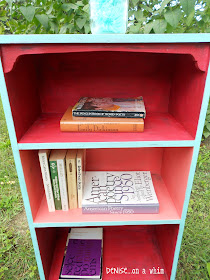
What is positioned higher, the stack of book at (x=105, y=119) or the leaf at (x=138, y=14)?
the leaf at (x=138, y=14)

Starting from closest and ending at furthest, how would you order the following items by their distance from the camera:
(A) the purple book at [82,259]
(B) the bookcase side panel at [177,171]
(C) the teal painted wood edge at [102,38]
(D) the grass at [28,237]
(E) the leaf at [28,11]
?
(C) the teal painted wood edge at [102,38]
(E) the leaf at [28,11]
(B) the bookcase side panel at [177,171]
(A) the purple book at [82,259]
(D) the grass at [28,237]

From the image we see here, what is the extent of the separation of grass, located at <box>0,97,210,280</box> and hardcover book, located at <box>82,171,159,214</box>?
66 centimetres

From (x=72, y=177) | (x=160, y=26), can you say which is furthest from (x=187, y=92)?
(x=72, y=177)

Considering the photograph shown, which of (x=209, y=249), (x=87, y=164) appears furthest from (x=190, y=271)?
(x=87, y=164)

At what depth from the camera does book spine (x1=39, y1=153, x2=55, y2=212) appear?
3.18 feet

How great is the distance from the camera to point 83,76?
3.69 feet

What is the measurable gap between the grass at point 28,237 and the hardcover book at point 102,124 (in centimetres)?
106

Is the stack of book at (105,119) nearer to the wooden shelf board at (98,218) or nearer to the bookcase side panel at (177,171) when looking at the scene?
the bookcase side panel at (177,171)

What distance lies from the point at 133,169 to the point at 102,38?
0.87 meters

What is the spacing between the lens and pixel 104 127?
35.9 inches

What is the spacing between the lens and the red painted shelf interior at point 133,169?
1.00 meters

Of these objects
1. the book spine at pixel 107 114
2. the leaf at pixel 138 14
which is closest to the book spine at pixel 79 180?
the book spine at pixel 107 114

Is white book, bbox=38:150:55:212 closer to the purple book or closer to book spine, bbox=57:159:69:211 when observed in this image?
book spine, bbox=57:159:69:211

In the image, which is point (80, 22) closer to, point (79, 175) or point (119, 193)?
point (79, 175)
